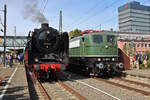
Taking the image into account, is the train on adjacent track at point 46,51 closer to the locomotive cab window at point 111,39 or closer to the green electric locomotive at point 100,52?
the green electric locomotive at point 100,52

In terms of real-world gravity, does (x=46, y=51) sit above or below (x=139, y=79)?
above

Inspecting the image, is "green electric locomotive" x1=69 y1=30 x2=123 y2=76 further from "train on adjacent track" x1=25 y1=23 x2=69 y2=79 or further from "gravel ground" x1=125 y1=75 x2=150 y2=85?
"train on adjacent track" x1=25 y1=23 x2=69 y2=79

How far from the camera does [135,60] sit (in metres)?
23.8

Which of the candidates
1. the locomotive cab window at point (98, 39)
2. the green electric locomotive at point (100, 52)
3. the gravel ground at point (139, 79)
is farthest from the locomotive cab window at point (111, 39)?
the gravel ground at point (139, 79)

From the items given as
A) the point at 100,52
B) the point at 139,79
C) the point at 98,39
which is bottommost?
the point at 139,79

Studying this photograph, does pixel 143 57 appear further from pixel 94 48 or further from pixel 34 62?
pixel 34 62

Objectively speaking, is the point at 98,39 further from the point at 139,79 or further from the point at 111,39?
the point at 139,79

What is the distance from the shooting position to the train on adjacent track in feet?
48.7

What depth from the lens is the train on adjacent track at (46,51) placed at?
14.8 metres

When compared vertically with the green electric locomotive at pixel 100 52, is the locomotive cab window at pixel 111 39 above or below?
above

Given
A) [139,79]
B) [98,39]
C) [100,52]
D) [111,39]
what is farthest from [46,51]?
[139,79]

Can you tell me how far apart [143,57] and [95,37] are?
368 inches

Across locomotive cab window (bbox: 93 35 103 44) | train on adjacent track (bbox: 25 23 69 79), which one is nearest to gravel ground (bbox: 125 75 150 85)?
locomotive cab window (bbox: 93 35 103 44)

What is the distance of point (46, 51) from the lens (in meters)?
15.3
